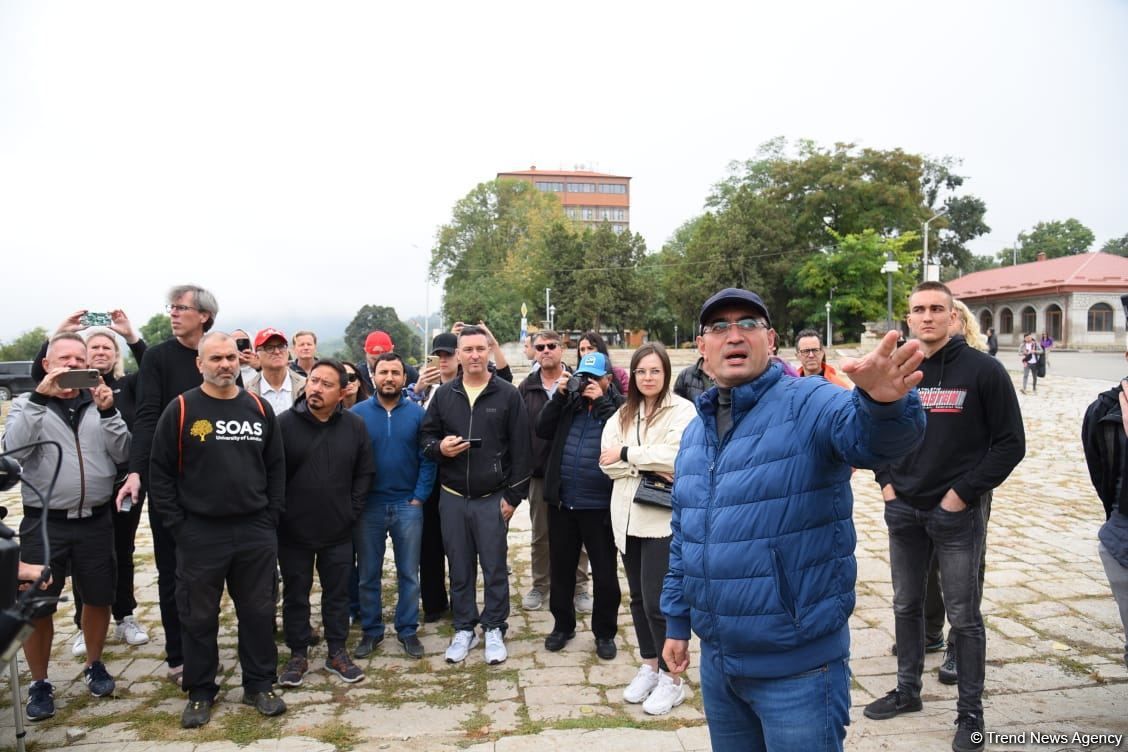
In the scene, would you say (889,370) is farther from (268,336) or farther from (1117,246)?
(1117,246)

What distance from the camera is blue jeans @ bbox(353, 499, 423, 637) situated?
503cm

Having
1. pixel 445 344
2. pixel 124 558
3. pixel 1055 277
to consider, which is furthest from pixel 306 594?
pixel 1055 277

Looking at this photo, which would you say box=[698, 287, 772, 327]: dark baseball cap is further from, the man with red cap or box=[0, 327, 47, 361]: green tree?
box=[0, 327, 47, 361]: green tree

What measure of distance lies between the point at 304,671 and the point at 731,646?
133 inches

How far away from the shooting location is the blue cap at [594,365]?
4.92 metres

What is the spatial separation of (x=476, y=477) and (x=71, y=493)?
2.45m

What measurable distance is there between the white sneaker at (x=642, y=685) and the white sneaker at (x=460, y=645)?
3.96 ft

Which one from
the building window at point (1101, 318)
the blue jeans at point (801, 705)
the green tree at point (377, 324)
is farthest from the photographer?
the green tree at point (377, 324)

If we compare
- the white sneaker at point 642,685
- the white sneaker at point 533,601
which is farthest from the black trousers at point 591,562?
the white sneaker at point 533,601

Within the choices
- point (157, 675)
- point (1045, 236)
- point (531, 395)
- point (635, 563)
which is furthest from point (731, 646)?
point (1045, 236)

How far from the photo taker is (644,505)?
4273 mm

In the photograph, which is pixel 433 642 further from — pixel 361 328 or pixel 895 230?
pixel 361 328

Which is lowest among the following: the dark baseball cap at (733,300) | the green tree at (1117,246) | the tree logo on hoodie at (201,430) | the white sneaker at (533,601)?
the white sneaker at (533,601)

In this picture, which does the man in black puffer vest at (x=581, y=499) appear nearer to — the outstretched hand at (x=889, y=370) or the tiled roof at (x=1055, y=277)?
the outstretched hand at (x=889, y=370)
